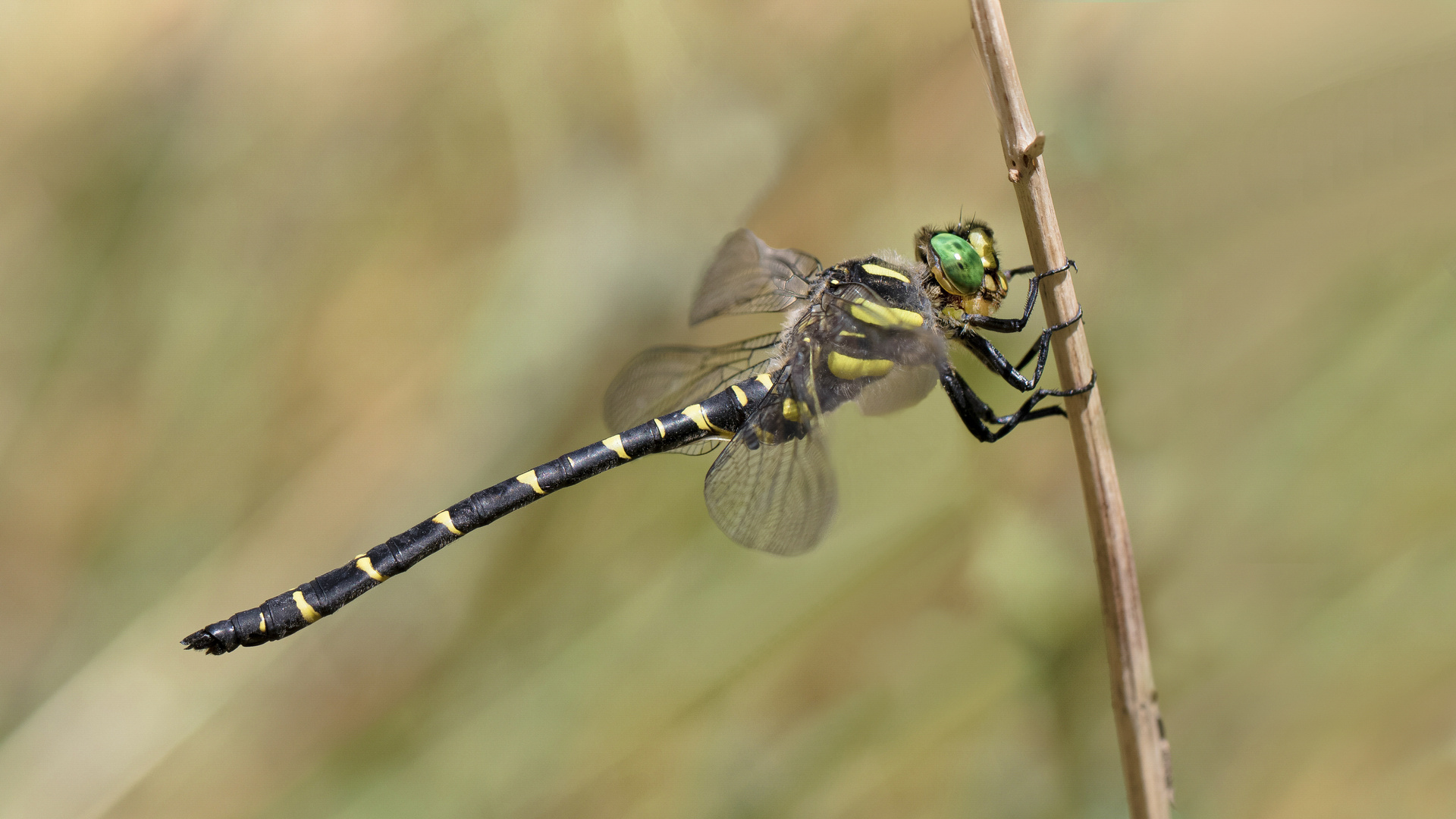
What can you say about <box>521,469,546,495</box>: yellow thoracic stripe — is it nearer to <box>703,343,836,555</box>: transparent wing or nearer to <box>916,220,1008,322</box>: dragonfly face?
<box>703,343,836,555</box>: transparent wing

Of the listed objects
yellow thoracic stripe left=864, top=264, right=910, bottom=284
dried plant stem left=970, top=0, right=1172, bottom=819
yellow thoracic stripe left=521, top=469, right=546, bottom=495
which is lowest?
dried plant stem left=970, top=0, right=1172, bottom=819

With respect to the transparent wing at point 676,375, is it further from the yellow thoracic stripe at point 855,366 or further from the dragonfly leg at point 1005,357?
the dragonfly leg at point 1005,357

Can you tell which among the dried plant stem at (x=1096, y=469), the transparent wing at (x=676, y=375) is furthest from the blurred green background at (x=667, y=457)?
the dried plant stem at (x=1096, y=469)

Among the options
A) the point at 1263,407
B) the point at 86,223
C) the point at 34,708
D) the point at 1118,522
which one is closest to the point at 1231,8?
the point at 1263,407

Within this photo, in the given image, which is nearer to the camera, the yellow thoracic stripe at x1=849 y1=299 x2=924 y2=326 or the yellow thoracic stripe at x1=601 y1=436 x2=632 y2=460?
the yellow thoracic stripe at x1=849 y1=299 x2=924 y2=326

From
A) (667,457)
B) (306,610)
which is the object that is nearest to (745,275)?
(667,457)

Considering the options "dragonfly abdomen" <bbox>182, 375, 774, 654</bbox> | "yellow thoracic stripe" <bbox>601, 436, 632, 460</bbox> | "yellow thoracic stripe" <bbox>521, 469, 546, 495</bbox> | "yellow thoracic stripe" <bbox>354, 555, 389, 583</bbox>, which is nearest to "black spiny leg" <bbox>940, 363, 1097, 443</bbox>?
"dragonfly abdomen" <bbox>182, 375, 774, 654</bbox>

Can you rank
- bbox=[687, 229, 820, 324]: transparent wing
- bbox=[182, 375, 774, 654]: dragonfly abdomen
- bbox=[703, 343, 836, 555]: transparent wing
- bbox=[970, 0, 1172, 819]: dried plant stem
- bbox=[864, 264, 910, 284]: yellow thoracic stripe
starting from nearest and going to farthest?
bbox=[970, 0, 1172, 819]: dried plant stem
bbox=[703, 343, 836, 555]: transparent wing
bbox=[182, 375, 774, 654]: dragonfly abdomen
bbox=[864, 264, 910, 284]: yellow thoracic stripe
bbox=[687, 229, 820, 324]: transparent wing
